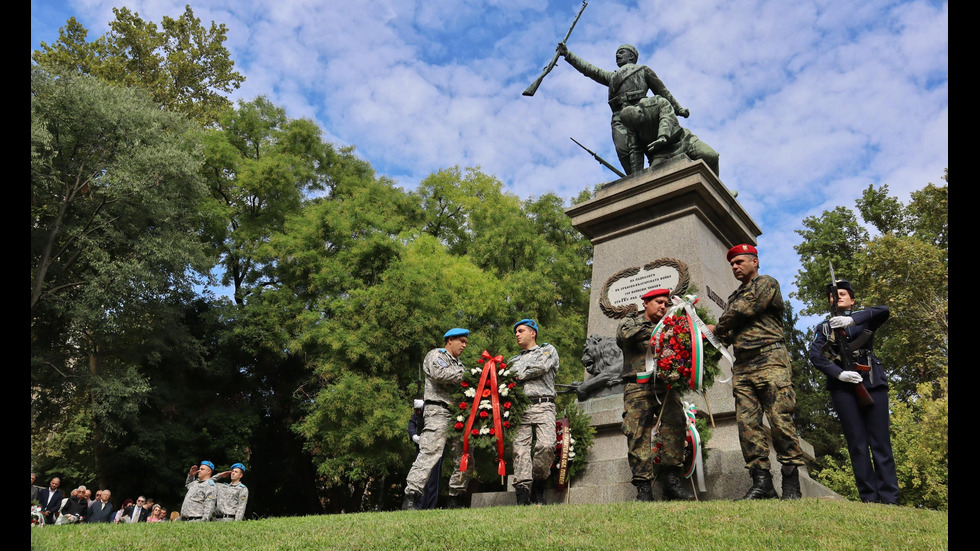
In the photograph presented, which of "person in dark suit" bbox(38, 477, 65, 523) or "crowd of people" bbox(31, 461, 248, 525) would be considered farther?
"person in dark suit" bbox(38, 477, 65, 523)

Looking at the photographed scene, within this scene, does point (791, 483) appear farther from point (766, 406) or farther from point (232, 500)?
point (232, 500)

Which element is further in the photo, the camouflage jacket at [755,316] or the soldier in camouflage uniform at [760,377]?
the camouflage jacket at [755,316]

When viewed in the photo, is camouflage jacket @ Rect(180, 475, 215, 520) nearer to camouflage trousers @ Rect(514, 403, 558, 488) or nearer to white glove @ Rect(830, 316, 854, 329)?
camouflage trousers @ Rect(514, 403, 558, 488)

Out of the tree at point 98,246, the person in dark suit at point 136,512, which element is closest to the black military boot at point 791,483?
the person in dark suit at point 136,512

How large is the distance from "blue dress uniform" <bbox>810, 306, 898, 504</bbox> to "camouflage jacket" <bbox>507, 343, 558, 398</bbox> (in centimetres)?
260

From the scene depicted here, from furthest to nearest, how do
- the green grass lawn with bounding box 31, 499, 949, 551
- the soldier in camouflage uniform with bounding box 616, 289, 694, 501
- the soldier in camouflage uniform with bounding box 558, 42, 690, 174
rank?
the soldier in camouflage uniform with bounding box 558, 42, 690, 174 → the soldier in camouflage uniform with bounding box 616, 289, 694, 501 → the green grass lawn with bounding box 31, 499, 949, 551

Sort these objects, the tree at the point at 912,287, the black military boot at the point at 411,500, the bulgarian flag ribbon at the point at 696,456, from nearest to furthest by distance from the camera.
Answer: the bulgarian flag ribbon at the point at 696,456 < the black military boot at the point at 411,500 < the tree at the point at 912,287

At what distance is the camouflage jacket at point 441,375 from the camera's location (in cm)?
763

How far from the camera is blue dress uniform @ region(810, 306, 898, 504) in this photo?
19.7 ft

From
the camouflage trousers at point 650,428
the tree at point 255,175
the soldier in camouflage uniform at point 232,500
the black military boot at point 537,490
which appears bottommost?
the soldier in camouflage uniform at point 232,500

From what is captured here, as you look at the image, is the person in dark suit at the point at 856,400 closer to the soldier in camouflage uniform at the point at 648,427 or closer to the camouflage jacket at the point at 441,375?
the soldier in camouflage uniform at the point at 648,427

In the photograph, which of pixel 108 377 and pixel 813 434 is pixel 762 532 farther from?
pixel 813 434

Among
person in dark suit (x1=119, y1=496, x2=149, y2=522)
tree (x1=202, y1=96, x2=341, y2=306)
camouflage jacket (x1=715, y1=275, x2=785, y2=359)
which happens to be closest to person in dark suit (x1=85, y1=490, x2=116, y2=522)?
person in dark suit (x1=119, y1=496, x2=149, y2=522)

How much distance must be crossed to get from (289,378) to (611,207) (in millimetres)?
15715
